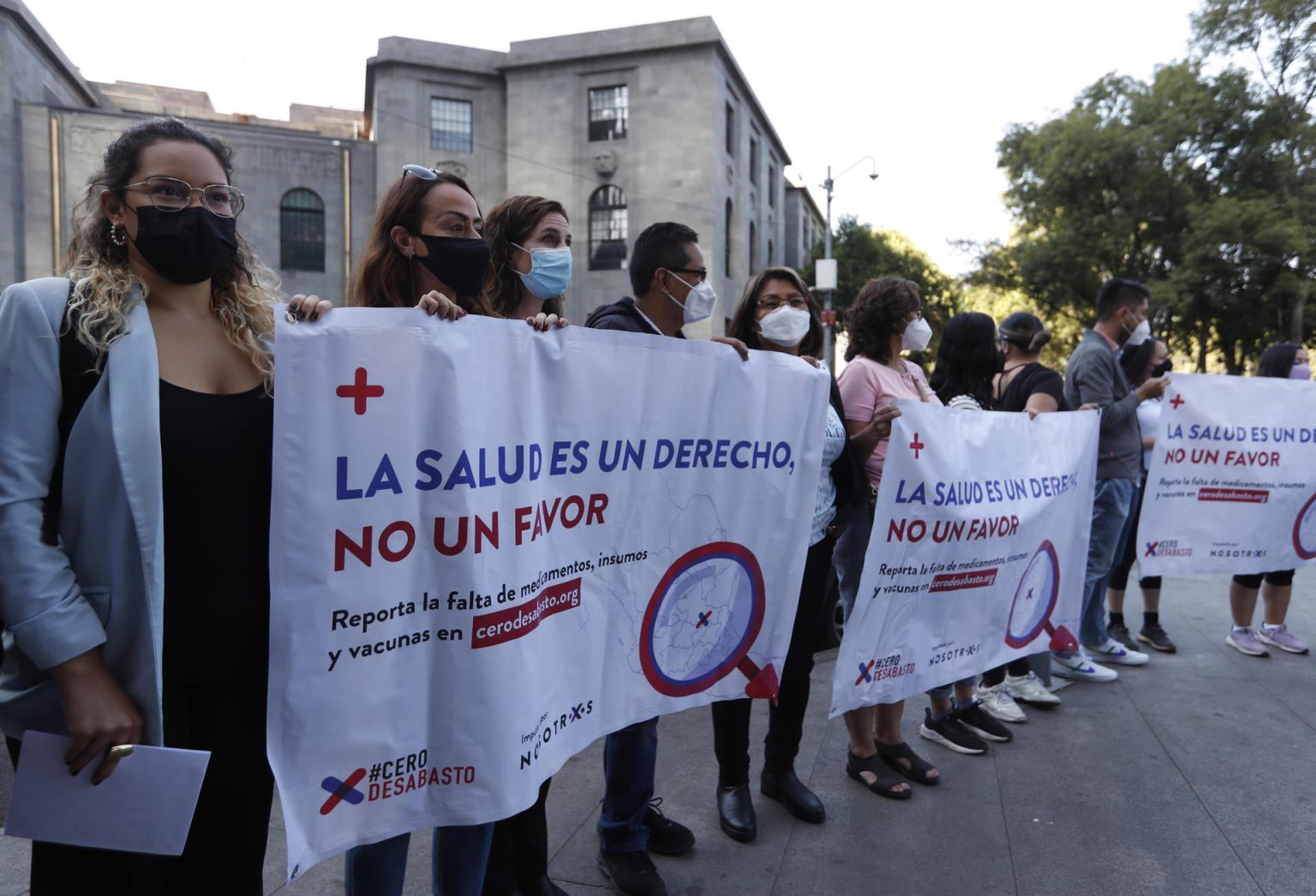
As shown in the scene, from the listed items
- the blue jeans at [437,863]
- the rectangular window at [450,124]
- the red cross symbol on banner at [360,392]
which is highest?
the rectangular window at [450,124]

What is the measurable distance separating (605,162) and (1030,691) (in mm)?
25920

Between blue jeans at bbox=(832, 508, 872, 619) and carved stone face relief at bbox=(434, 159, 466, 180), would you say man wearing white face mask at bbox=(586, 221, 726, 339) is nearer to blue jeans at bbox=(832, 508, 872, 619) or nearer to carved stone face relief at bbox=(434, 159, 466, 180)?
blue jeans at bbox=(832, 508, 872, 619)

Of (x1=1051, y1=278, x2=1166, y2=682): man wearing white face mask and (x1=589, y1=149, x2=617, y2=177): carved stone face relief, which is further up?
(x1=589, y1=149, x2=617, y2=177): carved stone face relief

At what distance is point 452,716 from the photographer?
1809mm

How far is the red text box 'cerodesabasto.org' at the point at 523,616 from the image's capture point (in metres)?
1.83

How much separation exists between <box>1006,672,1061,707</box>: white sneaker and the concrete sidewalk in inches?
2.8

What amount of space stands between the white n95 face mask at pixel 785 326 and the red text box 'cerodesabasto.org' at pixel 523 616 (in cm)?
129

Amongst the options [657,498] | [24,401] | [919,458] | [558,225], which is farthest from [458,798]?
[919,458]

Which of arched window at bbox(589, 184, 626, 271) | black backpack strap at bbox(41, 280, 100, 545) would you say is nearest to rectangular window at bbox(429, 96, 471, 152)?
arched window at bbox(589, 184, 626, 271)

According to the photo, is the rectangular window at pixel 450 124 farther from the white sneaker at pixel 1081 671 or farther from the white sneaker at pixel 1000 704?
the white sneaker at pixel 1000 704

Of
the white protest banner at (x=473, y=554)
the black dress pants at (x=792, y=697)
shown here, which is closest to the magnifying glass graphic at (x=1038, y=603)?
the black dress pants at (x=792, y=697)

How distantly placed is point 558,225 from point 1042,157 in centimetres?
2841

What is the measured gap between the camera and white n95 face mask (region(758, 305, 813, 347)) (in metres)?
3.00

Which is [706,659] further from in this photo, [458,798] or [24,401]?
[24,401]
